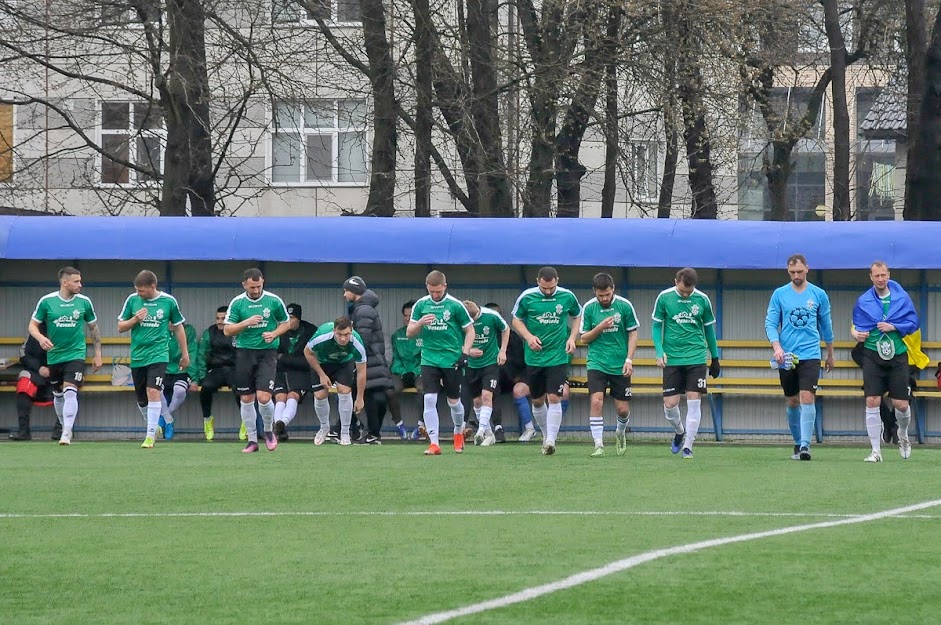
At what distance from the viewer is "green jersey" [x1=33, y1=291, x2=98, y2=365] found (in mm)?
18484

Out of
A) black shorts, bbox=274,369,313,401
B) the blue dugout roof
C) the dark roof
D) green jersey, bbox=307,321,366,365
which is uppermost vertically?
the dark roof

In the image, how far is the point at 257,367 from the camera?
652 inches

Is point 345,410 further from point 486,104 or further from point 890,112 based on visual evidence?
point 890,112

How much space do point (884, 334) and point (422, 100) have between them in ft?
37.9

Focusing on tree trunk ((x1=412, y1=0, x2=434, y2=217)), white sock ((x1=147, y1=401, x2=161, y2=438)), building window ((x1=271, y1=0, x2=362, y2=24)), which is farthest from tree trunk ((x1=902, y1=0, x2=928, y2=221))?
white sock ((x1=147, y1=401, x2=161, y2=438))

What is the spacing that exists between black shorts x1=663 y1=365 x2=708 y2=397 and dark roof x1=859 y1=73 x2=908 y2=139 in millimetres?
14776

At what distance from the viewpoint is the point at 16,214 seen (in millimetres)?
23031

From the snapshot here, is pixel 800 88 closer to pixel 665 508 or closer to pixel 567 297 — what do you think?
pixel 567 297

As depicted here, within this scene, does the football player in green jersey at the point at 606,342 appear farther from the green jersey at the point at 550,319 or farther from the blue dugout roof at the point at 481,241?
the blue dugout roof at the point at 481,241

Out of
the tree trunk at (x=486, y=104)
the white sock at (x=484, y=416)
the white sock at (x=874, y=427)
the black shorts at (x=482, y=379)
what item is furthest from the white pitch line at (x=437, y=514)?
the tree trunk at (x=486, y=104)

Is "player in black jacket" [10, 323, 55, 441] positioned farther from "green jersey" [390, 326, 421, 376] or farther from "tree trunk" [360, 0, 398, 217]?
"tree trunk" [360, 0, 398, 217]

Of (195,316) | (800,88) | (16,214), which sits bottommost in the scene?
(195,316)

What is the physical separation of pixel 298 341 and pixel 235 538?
1224 centimetres

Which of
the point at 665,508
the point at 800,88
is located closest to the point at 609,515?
Answer: the point at 665,508
